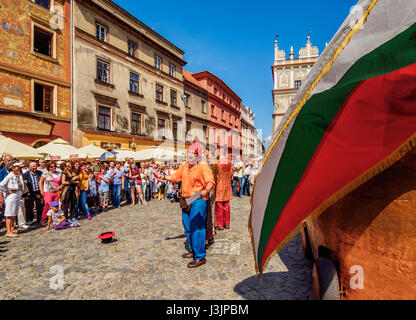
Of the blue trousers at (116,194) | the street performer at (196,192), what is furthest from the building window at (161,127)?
the street performer at (196,192)

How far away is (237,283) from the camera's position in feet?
10.2

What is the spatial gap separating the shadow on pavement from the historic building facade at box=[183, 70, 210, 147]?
861 inches

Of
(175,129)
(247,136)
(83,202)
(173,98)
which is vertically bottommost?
(83,202)

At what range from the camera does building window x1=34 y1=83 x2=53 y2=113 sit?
43.8ft

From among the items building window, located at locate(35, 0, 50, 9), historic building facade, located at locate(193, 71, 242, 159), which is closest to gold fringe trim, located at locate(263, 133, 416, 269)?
building window, located at locate(35, 0, 50, 9)

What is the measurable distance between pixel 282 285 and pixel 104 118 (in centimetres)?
1689

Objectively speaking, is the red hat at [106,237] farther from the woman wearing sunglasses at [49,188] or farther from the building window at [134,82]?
the building window at [134,82]

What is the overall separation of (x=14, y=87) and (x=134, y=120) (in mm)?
8123

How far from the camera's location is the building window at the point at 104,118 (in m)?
16.0

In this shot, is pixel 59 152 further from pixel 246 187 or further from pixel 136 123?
pixel 246 187

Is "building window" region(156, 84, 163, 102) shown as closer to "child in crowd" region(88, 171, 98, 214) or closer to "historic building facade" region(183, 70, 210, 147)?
→ "historic building facade" region(183, 70, 210, 147)

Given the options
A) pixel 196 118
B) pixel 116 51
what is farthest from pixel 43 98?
pixel 196 118

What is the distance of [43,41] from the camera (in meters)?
14.1
